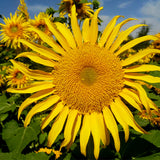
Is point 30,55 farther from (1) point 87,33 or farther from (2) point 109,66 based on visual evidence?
(2) point 109,66

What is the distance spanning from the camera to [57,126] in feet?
6.43

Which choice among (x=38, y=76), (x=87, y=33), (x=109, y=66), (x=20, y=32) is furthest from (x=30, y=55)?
(x=20, y=32)

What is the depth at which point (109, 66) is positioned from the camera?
189 centimetres

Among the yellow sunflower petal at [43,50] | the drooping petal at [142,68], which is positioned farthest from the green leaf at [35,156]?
the drooping petal at [142,68]

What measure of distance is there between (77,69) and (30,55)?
53 centimetres

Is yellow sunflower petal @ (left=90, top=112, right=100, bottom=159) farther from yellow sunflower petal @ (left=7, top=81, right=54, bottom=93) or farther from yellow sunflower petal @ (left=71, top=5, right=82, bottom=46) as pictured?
yellow sunflower petal @ (left=71, top=5, right=82, bottom=46)

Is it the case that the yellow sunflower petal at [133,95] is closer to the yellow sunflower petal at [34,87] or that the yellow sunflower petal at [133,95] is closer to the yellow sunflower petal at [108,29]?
the yellow sunflower petal at [108,29]

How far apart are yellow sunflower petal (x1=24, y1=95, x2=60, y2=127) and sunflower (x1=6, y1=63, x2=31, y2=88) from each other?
223 centimetres

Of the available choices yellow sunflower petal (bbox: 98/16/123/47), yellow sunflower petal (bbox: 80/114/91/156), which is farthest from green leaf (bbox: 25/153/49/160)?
yellow sunflower petal (bbox: 98/16/123/47)

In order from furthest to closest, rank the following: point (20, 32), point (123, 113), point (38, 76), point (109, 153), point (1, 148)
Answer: point (20, 32) → point (1, 148) → point (109, 153) → point (38, 76) → point (123, 113)

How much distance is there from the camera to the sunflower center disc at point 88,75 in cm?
203

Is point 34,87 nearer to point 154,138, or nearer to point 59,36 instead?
point 59,36

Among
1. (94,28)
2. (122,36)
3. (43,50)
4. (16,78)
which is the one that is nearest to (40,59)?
(43,50)

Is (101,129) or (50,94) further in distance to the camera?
(50,94)
